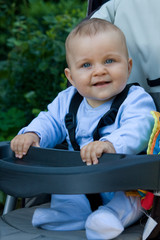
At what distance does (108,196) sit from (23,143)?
1.37 feet

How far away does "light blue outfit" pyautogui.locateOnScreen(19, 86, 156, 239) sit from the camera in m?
1.68

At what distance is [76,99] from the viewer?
2238mm

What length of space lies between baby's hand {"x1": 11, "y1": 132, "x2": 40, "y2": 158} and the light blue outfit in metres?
0.07

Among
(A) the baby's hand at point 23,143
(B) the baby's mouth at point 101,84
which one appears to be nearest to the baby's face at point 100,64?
(B) the baby's mouth at point 101,84

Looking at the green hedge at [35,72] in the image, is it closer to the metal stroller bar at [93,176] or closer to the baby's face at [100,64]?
the baby's face at [100,64]

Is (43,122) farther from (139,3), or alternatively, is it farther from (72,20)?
(72,20)

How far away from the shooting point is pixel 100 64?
1.97m

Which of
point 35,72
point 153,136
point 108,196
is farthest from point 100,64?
point 35,72

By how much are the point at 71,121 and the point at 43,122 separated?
0.15 metres

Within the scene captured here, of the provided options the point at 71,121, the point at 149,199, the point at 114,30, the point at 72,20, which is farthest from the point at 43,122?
the point at 72,20

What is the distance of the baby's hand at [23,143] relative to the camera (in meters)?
1.98

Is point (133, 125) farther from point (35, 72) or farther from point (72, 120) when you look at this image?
point (35, 72)

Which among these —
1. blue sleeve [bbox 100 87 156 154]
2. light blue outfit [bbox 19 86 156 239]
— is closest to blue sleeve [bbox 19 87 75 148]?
light blue outfit [bbox 19 86 156 239]

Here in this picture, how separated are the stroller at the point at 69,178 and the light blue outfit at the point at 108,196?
5cm
